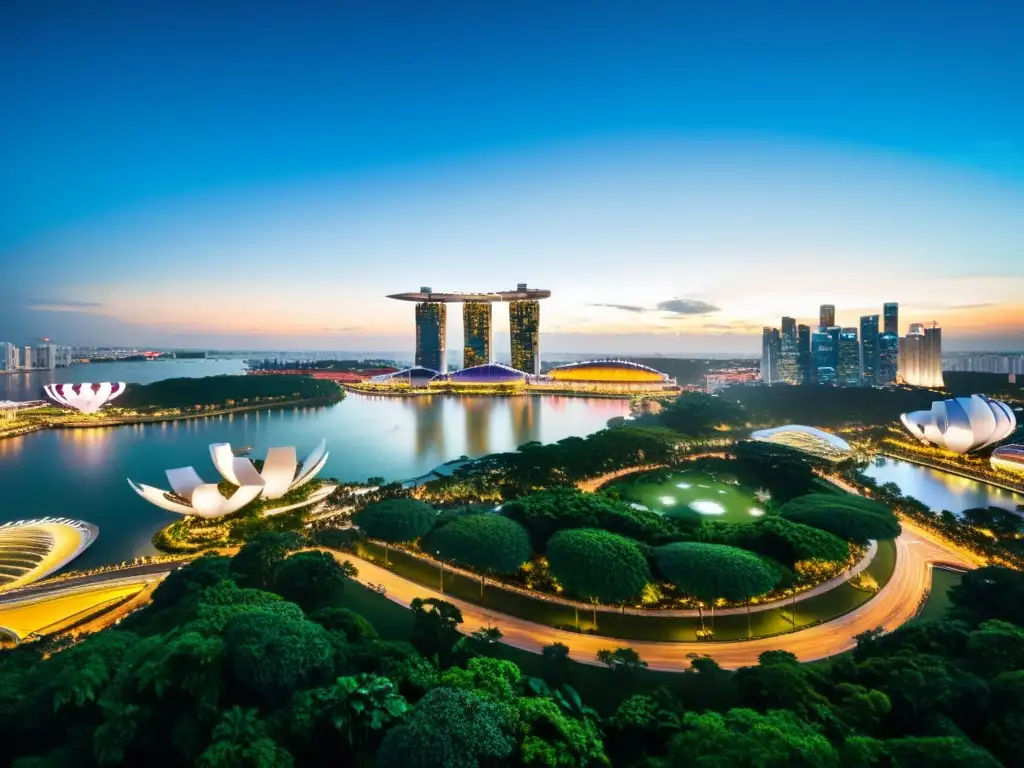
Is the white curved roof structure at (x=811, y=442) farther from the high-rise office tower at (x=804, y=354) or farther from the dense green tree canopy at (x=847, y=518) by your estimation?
the high-rise office tower at (x=804, y=354)

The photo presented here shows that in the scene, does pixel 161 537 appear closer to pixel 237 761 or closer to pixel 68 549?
pixel 68 549

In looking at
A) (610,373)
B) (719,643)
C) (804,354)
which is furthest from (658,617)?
(804,354)

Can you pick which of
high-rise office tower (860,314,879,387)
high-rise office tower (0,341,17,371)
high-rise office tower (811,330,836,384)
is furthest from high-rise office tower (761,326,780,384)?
high-rise office tower (0,341,17,371)

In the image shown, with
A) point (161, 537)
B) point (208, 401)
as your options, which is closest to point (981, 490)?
point (161, 537)

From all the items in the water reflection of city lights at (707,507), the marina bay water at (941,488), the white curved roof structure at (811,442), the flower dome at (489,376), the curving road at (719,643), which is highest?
the flower dome at (489,376)

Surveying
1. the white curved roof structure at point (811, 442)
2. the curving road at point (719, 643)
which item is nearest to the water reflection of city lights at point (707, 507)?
the curving road at point (719, 643)

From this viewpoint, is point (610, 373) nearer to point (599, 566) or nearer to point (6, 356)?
point (599, 566)
